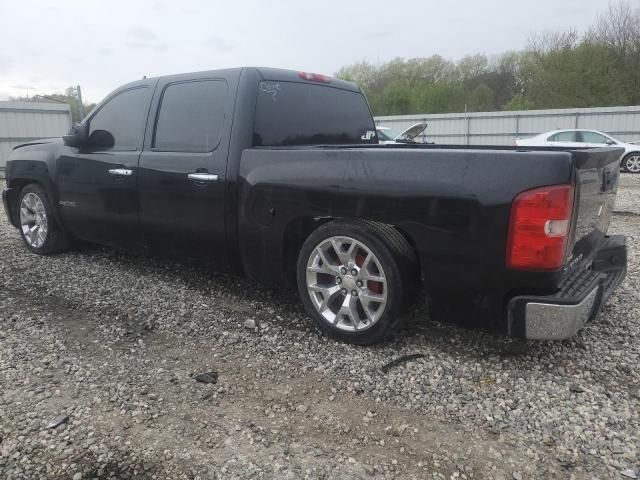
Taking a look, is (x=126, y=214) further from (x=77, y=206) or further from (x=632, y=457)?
(x=632, y=457)

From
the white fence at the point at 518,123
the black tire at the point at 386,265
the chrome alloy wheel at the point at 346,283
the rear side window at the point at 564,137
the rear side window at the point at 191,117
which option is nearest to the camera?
the black tire at the point at 386,265

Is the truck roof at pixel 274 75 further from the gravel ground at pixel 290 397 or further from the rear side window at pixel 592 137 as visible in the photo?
the rear side window at pixel 592 137

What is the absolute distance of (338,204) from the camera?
3.16 metres

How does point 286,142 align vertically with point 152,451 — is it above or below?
above

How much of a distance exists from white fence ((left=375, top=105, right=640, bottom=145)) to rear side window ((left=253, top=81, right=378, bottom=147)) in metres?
18.3

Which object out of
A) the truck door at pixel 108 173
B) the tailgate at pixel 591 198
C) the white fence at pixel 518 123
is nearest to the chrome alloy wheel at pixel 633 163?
the white fence at pixel 518 123

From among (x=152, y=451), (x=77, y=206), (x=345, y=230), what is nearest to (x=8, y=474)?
(x=152, y=451)

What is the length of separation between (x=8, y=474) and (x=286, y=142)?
264cm

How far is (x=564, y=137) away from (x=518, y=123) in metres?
7.62

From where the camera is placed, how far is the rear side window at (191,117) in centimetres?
385

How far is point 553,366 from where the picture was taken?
3.05 m

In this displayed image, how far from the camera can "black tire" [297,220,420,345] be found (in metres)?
3.03

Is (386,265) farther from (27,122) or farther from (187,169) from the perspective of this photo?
(27,122)

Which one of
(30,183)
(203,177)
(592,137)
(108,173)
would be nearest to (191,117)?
(203,177)
